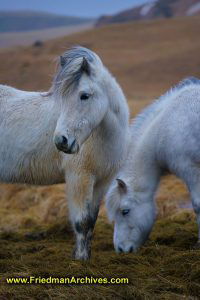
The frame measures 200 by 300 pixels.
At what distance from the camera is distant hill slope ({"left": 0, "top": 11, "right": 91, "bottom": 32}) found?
8911cm

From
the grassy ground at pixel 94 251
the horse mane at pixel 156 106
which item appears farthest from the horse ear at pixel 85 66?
the grassy ground at pixel 94 251

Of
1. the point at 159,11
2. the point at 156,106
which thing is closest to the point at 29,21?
the point at 159,11

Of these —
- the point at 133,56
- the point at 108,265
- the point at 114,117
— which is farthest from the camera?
the point at 133,56

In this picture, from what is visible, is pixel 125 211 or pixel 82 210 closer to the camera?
pixel 82 210

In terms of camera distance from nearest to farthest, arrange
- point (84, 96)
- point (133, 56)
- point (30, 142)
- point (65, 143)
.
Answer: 1. point (65, 143)
2. point (84, 96)
3. point (30, 142)
4. point (133, 56)

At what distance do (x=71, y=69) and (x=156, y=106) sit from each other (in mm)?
1782

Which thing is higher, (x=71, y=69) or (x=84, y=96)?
(x=71, y=69)

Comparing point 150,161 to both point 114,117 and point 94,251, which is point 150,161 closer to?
point 114,117

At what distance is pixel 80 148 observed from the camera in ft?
16.4

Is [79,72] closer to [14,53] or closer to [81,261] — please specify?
[81,261]

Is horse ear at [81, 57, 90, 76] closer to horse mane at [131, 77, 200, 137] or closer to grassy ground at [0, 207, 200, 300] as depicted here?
horse mane at [131, 77, 200, 137]

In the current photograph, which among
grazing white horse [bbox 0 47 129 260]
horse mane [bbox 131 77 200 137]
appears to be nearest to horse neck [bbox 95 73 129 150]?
grazing white horse [bbox 0 47 129 260]

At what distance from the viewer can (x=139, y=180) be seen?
5.90 m

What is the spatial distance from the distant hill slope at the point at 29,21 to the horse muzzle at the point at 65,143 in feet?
278
